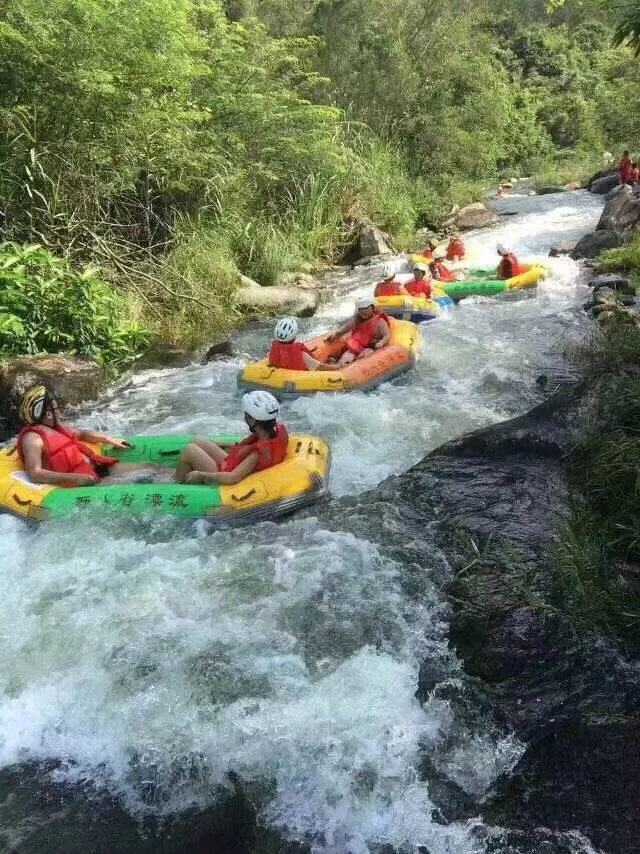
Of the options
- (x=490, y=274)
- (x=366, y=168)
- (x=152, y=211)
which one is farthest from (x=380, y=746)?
(x=366, y=168)

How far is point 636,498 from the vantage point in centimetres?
308

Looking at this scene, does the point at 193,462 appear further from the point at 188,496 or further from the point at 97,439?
the point at 97,439

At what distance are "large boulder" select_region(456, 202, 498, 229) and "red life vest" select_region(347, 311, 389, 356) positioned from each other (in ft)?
32.9

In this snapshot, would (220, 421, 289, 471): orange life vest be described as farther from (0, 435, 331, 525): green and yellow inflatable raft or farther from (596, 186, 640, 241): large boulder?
(596, 186, 640, 241): large boulder

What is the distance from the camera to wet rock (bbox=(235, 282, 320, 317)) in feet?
32.7

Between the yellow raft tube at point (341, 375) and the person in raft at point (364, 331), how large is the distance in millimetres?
206

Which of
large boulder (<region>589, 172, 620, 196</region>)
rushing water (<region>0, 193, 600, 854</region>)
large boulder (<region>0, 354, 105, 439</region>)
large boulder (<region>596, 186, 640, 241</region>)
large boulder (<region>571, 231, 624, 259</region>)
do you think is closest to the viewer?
rushing water (<region>0, 193, 600, 854</region>)

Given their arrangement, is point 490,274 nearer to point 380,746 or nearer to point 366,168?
point 366,168

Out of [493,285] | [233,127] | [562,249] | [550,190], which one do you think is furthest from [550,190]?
[233,127]

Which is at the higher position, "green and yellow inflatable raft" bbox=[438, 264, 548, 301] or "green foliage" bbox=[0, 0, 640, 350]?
"green foliage" bbox=[0, 0, 640, 350]

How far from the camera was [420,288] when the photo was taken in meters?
9.92

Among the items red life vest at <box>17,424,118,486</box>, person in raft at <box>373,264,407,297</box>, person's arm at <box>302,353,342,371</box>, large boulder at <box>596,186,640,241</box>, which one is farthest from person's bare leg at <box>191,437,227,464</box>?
large boulder at <box>596,186,640,241</box>

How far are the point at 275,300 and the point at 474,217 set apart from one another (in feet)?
28.8

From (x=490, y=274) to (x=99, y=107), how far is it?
650cm
